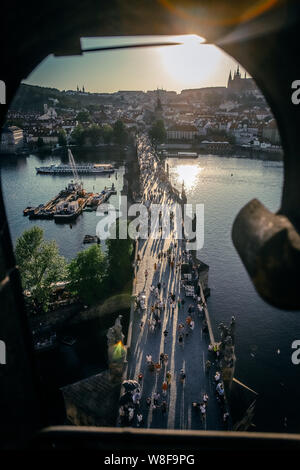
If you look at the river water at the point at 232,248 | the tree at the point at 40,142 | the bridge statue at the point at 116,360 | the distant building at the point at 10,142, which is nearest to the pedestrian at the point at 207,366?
the bridge statue at the point at 116,360

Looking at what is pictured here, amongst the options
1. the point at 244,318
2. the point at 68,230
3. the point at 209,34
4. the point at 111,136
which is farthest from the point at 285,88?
the point at 111,136

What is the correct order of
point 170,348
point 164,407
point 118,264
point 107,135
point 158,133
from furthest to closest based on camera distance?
point 107,135 < point 158,133 < point 118,264 < point 170,348 < point 164,407

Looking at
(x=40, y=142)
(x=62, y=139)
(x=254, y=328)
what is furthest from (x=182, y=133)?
(x=254, y=328)

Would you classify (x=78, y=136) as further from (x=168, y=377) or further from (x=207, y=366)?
(x=168, y=377)

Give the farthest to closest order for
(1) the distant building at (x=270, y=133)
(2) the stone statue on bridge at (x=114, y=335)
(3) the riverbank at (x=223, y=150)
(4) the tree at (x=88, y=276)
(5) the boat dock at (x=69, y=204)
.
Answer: (1) the distant building at (x=270, y=133) → (3) the riverbank at (x=223, y=150) → (5) the boat dock at (x=69, y=204) → (4) the tree at (x=88, y=276) → (2) the stone statue on bridge at (x=114, y=335)

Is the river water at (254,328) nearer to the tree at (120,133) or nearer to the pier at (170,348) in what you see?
the pier at (170,348)

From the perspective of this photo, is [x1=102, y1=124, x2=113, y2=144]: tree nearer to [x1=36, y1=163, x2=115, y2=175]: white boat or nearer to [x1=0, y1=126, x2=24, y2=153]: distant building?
[x1=0, y1=126, x2=24, y2=153]: distant building

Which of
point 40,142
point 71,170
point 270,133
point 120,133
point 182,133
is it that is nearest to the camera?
point 71,170
